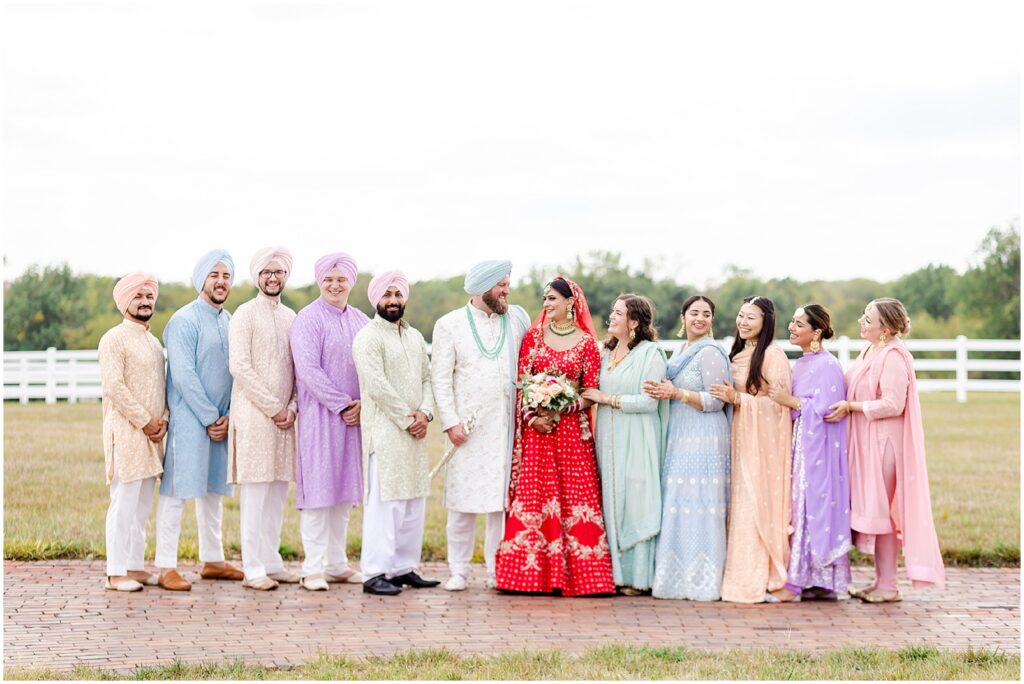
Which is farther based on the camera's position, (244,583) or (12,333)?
(12,333)

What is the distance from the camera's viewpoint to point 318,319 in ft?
27.8

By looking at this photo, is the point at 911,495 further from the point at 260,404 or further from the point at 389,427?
the point at 260,404

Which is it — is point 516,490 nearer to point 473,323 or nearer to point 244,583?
point 473,323

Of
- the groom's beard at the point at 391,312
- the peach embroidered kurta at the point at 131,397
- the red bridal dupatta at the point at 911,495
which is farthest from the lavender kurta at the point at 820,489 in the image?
the peach embroidered kurta at the point at 131,397

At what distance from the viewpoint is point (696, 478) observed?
8266 mm

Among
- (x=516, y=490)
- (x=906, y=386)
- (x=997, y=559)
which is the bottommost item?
(x=997, y=559)

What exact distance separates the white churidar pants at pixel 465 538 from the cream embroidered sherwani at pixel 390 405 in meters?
0.35

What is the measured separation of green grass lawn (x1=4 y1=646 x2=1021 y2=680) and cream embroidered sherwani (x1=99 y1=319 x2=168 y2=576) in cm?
217

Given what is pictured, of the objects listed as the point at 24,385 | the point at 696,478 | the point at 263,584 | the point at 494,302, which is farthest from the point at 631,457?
the point at 24,385

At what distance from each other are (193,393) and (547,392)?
2530 millimetres

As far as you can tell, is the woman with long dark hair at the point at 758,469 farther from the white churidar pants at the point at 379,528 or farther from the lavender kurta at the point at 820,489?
the white churidar pants at the point at 379,528

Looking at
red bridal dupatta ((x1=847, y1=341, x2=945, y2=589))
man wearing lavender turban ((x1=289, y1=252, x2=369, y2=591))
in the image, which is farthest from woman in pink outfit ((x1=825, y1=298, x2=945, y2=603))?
man wearing lavender turban ((x1=289, y1=252, x2=369, y2=591))

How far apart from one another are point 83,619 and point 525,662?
3.05m

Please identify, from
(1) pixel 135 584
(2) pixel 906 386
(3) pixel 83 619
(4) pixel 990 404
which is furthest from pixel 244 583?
(4) pixel 990 404
